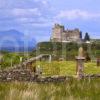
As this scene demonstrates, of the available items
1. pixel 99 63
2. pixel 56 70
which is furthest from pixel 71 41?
pixel 56 70

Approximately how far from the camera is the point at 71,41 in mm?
51219

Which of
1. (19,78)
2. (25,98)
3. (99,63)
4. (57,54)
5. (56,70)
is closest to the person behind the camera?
(25,98)

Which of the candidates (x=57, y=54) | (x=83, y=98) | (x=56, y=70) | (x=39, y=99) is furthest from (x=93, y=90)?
(x=57, y=54)

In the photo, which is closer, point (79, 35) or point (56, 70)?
point (56, 70)

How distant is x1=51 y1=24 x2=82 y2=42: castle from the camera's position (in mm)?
49784

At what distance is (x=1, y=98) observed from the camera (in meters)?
10.4

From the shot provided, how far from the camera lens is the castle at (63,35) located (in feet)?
163

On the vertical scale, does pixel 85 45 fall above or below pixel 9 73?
above

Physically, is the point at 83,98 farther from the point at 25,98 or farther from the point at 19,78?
the point at 19,78

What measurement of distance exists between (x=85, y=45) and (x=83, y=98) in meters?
40.1

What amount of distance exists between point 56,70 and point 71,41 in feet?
75.5

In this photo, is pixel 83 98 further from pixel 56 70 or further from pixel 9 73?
pixel 56 70

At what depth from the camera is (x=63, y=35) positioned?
52.8 meters

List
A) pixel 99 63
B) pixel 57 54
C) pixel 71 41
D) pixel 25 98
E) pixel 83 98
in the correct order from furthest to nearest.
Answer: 1. pixel 71 41
2. pixel 57 54
3. pixel 99 63
4. pixel 83 98
5. pixel 25 98
